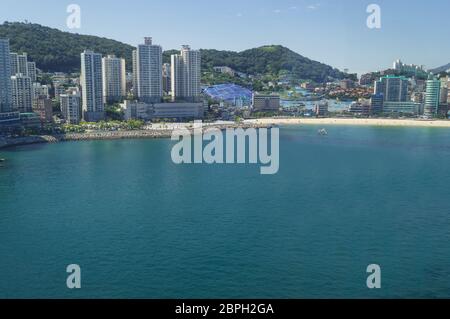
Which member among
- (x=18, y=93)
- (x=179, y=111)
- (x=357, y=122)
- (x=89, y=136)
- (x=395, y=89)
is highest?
(x=395, y=89)

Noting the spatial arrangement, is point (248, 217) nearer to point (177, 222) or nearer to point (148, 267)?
point (177, 222)

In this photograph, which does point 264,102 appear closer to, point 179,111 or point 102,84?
point 179,111

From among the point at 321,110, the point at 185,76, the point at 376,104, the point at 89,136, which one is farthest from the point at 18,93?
the point at 376,104

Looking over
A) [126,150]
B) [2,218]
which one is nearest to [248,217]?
[2,218]

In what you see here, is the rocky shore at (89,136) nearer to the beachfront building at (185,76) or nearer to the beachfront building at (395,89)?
the beachfront building at (185,76)

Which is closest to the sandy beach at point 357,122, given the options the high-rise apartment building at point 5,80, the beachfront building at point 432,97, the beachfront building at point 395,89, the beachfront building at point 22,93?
the beachfront building at point 432,97

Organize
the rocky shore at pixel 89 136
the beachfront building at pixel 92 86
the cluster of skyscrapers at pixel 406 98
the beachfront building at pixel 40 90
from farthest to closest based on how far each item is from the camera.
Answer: the cluster of skyscrapers at pixel 406 98
the beachfront building at pixel 40 90
the beachfront building at pixel 92 86
the rocky shore at pixel 89 136

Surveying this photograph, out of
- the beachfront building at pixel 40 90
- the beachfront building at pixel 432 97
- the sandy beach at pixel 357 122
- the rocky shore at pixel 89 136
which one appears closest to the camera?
the rocky shore at pixel 89 136
